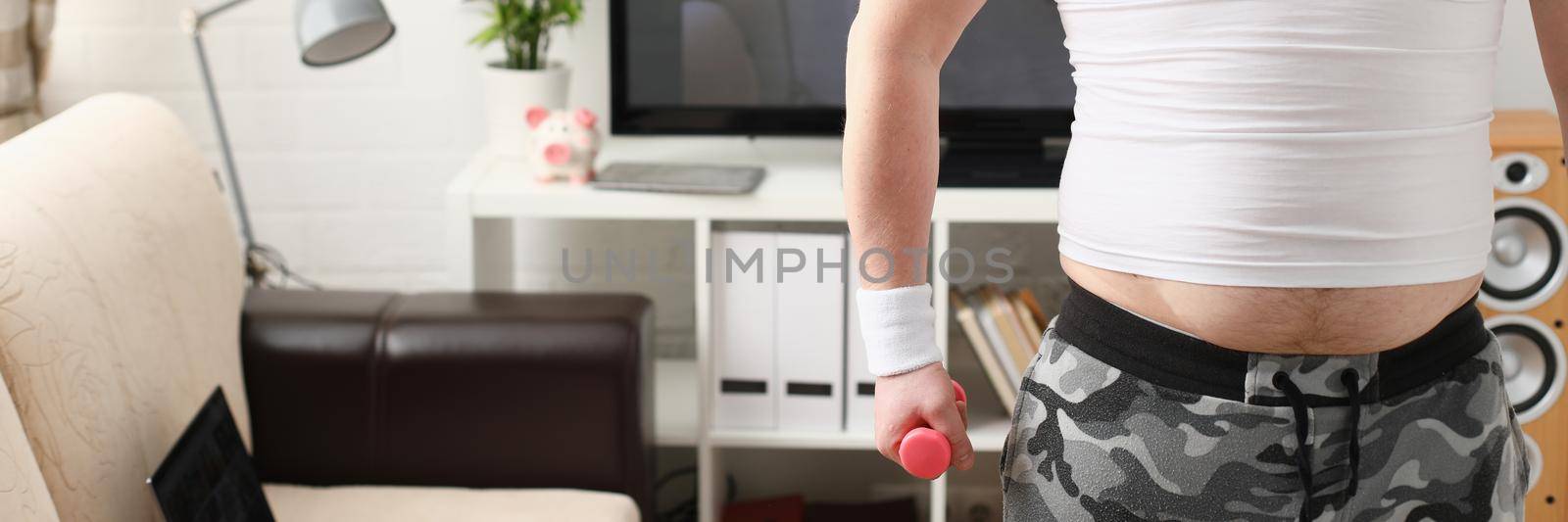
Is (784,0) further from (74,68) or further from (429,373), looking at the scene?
(74,68)

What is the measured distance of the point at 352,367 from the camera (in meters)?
1.78

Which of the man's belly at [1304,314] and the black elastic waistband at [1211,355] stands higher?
the man's belly at [1304,314]

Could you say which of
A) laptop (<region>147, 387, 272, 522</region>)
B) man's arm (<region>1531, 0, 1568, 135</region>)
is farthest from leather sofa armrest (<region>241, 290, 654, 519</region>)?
man's arm (<region>1531, 0, 1568, 135</region>)

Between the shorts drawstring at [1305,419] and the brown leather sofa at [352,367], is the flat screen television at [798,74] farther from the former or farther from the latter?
the shorts drawstring at [1305,419]

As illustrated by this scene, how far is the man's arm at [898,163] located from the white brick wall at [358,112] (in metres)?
1.35

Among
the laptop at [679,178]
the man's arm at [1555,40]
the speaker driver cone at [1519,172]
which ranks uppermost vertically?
the man's arm at [1555,40]

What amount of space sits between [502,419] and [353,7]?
1.78 ft

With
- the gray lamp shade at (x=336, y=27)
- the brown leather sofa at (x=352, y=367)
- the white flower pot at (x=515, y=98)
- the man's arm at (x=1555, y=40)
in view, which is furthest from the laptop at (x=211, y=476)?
the man's arm at (x=1555, y=40)

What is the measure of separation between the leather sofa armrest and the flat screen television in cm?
48

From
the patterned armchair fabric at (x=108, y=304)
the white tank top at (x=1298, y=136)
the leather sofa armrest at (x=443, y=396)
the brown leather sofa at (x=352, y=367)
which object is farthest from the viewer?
the leather sofa armrest at (x=443, y=396)

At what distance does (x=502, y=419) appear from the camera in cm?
180

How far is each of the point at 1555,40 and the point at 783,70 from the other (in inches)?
48.1

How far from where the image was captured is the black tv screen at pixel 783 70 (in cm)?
213

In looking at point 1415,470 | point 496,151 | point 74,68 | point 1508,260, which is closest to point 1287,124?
point 1415,470
